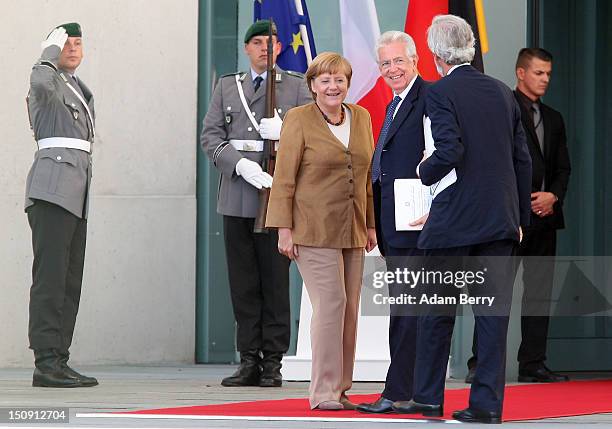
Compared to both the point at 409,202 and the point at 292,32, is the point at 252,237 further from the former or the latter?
the point at 409,202

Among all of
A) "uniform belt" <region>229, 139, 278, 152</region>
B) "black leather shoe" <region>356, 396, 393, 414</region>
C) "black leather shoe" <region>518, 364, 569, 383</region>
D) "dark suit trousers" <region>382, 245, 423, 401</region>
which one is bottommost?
"black leather shoe" <region>518, 364, 569, 383</region>

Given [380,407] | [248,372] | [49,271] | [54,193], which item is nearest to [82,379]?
[49,271]

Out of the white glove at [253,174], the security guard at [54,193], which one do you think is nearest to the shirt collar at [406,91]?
the white glove at [253,174]

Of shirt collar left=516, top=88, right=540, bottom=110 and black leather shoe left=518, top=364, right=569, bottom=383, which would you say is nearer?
black leather shoe left=518, top=364, right=569, bottom=383

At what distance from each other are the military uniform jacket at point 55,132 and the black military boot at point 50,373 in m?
0.81

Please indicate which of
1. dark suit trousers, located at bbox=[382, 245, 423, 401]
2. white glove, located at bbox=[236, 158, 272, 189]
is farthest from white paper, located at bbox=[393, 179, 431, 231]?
white glove, located at bbox=[236, 158, 272, 189]

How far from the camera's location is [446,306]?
5961 millimetres

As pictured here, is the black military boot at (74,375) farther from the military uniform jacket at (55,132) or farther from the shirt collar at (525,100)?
the shirt collar at (525,100)

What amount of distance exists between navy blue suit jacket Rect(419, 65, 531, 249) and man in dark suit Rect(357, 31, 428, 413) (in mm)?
249

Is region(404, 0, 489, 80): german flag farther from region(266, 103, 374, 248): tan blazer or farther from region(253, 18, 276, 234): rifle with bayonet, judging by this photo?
region(266, 103, 374, 248): tan blazer

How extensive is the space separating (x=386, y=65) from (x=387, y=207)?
63 centimetres

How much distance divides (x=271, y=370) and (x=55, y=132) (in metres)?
1.80

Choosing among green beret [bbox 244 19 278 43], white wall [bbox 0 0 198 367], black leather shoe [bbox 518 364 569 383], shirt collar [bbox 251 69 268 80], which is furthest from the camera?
white wall [bbox 0 0 198 367]

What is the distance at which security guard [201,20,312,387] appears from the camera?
8.05m
